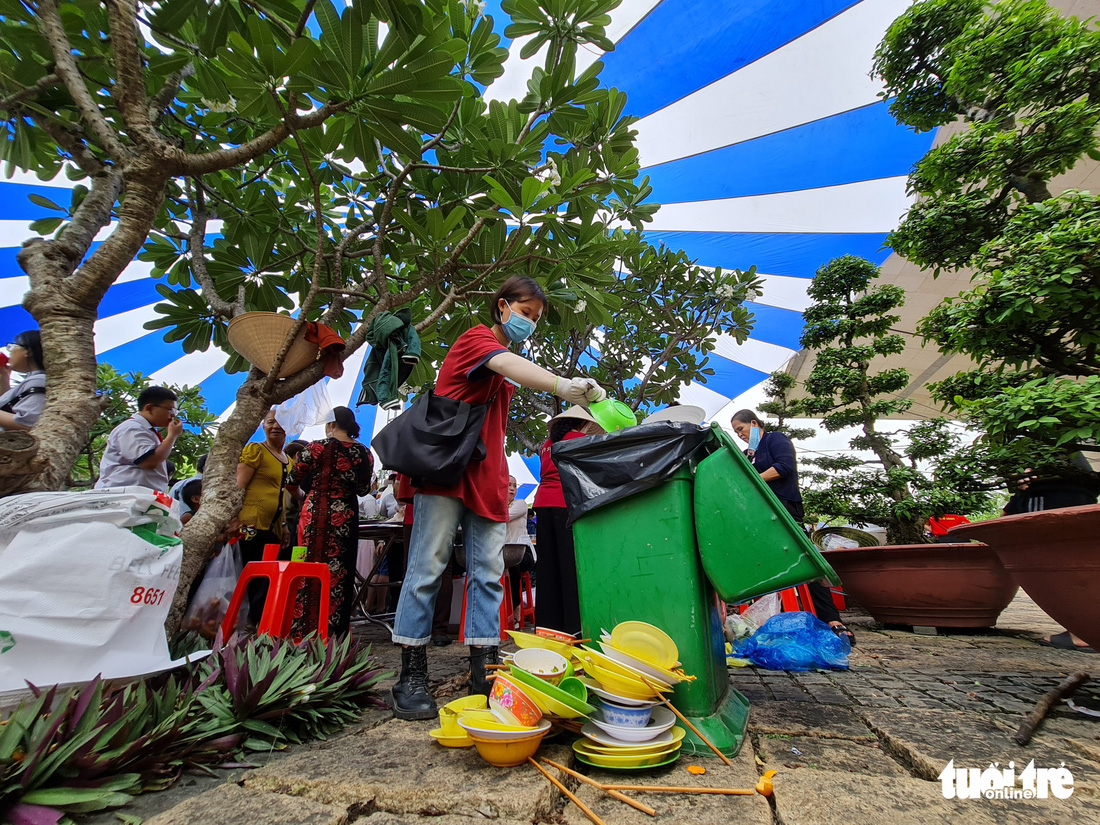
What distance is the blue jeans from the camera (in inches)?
63.6

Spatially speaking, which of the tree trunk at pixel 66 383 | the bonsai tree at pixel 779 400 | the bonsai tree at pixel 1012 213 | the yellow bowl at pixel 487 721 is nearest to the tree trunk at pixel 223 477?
the tree trunk at pixel 66 383

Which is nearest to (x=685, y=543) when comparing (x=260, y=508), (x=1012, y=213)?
(x=260, y=508)

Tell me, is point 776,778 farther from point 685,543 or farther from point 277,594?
point 277,594

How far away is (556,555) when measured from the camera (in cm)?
275

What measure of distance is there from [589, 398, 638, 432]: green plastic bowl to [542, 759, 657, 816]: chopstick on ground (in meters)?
0.91

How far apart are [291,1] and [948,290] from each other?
29.1 feet

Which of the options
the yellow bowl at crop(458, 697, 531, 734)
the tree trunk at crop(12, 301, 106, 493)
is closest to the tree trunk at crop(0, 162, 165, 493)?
the tree trunk at crop(12, 301, 106, 493)

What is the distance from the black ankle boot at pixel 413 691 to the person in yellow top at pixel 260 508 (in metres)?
1.87

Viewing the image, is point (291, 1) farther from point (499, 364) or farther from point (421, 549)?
point (421, 549)

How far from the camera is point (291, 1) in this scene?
183 centimetres

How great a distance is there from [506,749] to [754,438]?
3.17 metres

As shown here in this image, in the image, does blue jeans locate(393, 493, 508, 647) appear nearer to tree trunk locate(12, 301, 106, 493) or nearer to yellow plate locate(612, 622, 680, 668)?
yellow plate locate(612, 622, 680, 668)

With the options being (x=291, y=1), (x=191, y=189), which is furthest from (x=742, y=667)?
(x=191, y=189)

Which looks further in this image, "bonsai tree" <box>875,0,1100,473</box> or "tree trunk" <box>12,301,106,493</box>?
"bonsai tree" <box>875,0,1100,473</box>
